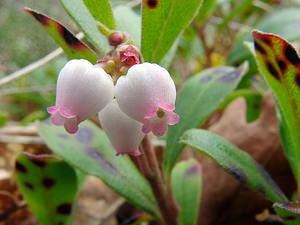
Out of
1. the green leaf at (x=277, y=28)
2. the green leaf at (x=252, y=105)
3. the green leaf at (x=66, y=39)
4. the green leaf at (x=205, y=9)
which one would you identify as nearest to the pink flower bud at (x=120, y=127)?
the green leaf at (x=66, y=39)

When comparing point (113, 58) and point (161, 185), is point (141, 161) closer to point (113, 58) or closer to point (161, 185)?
point (161, 185)

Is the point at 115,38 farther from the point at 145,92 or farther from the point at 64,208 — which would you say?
the point at 64,208

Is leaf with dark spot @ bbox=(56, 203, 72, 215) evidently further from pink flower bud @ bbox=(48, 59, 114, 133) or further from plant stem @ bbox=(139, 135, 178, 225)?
pink flower bud @ bbox=(48, 59, 114, 133)

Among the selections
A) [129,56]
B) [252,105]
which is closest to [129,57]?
[129,56]

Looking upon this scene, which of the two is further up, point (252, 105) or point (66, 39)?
point (66, 39)

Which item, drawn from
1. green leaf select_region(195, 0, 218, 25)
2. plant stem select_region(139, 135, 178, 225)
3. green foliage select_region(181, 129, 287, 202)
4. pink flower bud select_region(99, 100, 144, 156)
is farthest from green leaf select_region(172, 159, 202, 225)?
green leaf select_region(195, 0, 218, 25)

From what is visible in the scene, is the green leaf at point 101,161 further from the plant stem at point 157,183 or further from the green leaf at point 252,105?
the green leaf at point 252,105
